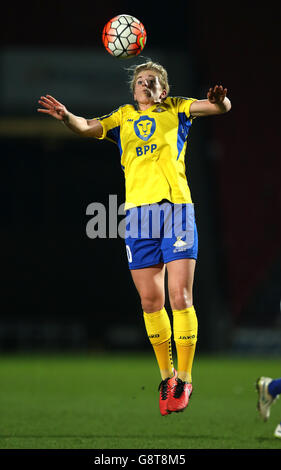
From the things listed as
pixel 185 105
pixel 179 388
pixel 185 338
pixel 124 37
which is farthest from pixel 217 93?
pixel 179 388

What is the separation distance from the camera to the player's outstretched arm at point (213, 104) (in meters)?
5.02

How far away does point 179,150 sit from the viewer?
532cm

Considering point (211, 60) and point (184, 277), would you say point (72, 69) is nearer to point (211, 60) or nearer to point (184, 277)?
point (211, 60)

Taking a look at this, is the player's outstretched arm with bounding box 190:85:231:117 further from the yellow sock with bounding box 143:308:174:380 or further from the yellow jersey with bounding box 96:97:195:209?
the yellow sock with bounding box 143:308:174:380

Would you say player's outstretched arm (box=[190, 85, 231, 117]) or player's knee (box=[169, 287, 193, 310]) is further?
player's knee (box=[169, 287, 193, 310])

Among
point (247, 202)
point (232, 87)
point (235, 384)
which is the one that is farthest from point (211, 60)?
point (235, 384)

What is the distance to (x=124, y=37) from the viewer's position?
220 inches

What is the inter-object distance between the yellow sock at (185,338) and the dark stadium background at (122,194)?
1189cm

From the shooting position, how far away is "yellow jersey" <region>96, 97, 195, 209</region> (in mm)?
5230

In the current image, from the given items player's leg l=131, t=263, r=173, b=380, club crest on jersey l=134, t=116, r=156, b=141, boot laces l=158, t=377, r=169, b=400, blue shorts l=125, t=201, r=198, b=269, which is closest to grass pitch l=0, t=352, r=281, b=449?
boot laces l=158, t=377, r=169, b=400

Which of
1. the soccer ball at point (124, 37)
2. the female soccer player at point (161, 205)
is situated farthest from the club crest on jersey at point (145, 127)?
the soccer ball at point (124, 37)

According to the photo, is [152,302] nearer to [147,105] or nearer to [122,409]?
[147,105]

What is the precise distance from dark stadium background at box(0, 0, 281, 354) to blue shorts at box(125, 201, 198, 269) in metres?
11.9

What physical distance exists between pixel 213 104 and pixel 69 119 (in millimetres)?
955
